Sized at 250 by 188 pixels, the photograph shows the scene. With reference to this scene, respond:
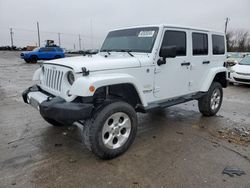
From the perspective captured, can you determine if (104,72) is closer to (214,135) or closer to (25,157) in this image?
(25,157)

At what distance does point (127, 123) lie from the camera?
11.5ft

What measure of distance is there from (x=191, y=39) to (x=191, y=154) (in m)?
2.39

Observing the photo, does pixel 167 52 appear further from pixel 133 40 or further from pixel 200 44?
pixel 200 44

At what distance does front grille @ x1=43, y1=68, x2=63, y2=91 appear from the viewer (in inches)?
132

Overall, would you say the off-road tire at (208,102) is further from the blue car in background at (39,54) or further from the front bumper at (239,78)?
the blue car in background at (39,54)

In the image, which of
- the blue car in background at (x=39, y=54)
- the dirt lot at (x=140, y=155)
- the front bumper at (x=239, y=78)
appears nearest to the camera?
the dirt lot at (x=140, y=155)

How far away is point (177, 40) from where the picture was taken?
4352 millimetres

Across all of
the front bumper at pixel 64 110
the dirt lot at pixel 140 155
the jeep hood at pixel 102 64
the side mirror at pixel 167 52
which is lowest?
the dirt lot at pixel 140 155

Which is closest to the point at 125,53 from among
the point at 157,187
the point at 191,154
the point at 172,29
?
the point at 172,29

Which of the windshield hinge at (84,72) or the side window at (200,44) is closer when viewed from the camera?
the windshield hinge at (84,72)

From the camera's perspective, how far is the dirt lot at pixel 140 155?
2.84m

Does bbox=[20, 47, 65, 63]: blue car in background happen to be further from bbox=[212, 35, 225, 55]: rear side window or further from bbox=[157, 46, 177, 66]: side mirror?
bbox=[157, 46, 177, 66]: side mirror

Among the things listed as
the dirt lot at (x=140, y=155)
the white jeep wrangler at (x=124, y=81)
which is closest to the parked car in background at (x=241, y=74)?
the dirt lot at (x=140, y=155)

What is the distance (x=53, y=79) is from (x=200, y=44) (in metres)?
3.25
